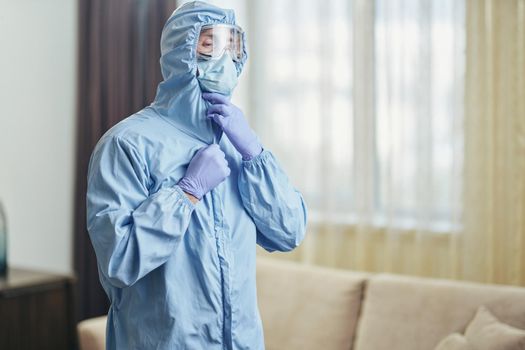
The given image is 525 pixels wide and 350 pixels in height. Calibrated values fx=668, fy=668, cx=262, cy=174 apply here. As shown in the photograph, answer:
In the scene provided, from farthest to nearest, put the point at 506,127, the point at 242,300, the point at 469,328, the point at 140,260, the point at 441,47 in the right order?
the point at 441,47, the point at 506,127, the point at 469,328, the point at 242,300, the point at 140,260

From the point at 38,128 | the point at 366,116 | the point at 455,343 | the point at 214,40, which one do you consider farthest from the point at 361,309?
the point at 38,128

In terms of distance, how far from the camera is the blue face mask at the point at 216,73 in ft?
5.36

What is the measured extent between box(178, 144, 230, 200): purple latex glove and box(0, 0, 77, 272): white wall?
1959 millimetres

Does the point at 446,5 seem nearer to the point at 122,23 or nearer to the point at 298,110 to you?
the point at 298,110

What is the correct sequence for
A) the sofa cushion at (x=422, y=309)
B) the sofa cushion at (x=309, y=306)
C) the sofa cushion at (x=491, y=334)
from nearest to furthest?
1. the sofa cushion at (x=491, y=334)
2. the sofa cushion at (x=422, y=309)
3. the sofa cushion at (x=309, y=306)

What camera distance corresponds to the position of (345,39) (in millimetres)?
3105

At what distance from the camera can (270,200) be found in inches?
65.4

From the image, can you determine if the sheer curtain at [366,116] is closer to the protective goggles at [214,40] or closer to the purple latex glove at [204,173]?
the protective goggles at [214,40]

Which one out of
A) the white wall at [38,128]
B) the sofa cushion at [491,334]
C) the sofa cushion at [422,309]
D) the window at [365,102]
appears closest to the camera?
the sofa cushion at [491,334]

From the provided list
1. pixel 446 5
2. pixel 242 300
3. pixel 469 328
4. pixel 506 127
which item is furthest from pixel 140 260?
pixel 446 5

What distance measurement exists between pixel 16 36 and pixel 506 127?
2259 millimetres

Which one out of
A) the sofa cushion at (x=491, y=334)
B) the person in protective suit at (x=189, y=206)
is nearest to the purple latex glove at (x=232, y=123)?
the person in protective suit at (x=189, y=206)

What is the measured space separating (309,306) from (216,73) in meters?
1.26

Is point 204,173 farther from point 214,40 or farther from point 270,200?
point 214,40
